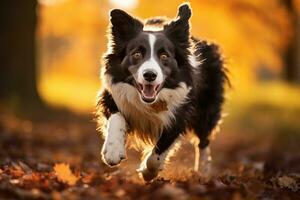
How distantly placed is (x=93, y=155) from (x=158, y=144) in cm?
386

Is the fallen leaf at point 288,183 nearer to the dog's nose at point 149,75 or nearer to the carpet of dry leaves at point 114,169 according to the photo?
the carpet of dry leaves at point 114,169

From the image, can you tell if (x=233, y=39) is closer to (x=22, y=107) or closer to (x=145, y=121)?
(x=22, y=107)

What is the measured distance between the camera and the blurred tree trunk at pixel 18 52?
17.0 meters

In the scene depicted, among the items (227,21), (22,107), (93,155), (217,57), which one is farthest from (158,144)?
(227,21)

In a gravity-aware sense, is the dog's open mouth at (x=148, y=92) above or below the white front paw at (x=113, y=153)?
above

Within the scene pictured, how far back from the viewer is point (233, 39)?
23.0m

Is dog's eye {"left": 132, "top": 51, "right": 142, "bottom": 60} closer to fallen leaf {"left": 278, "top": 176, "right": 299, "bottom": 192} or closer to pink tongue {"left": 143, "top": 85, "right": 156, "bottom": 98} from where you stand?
pink tongue {"left": 143, "top": 85, "right": 156, "bottom": 98}

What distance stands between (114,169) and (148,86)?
2.40 meters

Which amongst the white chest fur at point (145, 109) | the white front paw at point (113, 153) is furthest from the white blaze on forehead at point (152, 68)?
the white front paw at point (113, 153)

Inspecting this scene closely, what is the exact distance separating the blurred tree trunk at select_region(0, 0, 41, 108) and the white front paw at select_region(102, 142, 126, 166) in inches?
408

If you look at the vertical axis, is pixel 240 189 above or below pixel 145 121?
below

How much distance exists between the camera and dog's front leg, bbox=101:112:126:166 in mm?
6578

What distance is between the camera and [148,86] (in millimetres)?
6852

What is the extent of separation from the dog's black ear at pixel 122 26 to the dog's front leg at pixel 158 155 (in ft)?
3.92
